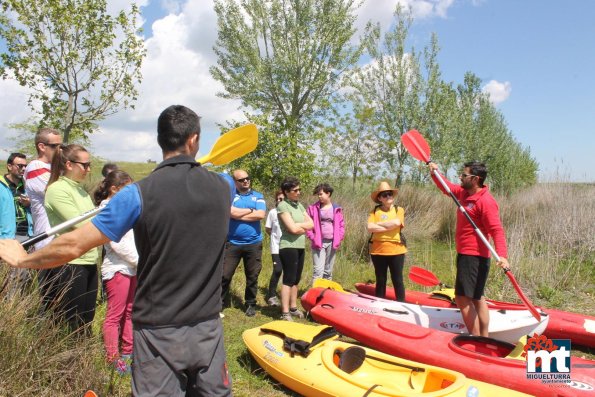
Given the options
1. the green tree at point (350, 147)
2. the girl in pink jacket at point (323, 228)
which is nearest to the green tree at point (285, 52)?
the green tree at point (350, 147)

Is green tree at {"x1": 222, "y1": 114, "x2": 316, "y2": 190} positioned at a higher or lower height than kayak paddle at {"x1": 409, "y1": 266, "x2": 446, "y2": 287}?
higher

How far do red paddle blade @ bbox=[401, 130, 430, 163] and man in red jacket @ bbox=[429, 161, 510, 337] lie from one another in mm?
1414

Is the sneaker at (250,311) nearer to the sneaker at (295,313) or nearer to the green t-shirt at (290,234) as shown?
the sneaker at (295,313)

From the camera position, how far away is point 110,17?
865 centimetres

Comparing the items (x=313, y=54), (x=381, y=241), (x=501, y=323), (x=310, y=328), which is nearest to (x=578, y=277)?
(x=501, y=323)

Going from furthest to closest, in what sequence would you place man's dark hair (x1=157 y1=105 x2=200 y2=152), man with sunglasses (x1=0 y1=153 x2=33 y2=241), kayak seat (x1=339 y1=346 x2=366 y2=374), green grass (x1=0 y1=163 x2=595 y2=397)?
man with sunglasses (x1=0 y1=153 x2=33 y2=241)
kayak seat (x1=339 y1=346 x2=366 y2=374)
green grass (x1=0 y1=163 x2=595 y2=397)
man's dark hair (x1=157 y1=105 x2=200 y2=152)

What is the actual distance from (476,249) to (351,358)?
1.70 m

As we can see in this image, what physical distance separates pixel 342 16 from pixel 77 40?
1277cm

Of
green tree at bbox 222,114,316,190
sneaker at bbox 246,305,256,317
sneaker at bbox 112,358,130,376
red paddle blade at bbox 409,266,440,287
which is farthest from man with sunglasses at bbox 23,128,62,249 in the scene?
green tree at bbox 222,114,316,190

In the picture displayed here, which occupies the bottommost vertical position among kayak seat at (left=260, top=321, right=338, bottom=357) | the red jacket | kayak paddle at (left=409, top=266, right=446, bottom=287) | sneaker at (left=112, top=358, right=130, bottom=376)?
kayak seat at (left=260, top=321, right=338, bottom=357)

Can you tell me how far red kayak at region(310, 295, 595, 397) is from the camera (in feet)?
10.5

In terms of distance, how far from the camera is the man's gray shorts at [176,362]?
1725mm

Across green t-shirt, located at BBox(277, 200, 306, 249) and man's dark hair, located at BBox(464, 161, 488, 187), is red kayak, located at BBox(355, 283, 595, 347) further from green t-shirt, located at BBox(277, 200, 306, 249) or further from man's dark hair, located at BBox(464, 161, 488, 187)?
green t-shirt, located at BBox(277, 200, 306, 249)

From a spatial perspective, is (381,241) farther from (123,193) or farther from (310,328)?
(123,193)
